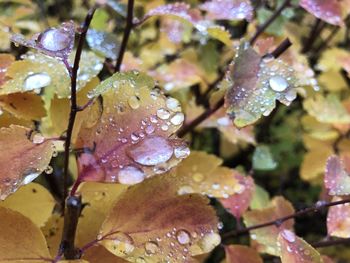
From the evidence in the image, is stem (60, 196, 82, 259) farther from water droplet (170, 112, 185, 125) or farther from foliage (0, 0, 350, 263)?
water droplet (170, 112, 185, 125)

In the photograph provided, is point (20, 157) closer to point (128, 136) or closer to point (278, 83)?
point (128, 136)

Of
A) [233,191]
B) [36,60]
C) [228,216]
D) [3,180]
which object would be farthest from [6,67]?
[228,216]

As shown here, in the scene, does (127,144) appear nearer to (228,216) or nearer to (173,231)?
(173,231)

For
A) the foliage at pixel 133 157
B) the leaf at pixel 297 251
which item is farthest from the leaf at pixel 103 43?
the leaf at pixel 297 251

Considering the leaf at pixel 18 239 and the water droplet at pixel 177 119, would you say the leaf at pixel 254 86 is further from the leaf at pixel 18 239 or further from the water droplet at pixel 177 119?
the leaf at pixel 18 239

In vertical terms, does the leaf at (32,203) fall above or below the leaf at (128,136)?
below

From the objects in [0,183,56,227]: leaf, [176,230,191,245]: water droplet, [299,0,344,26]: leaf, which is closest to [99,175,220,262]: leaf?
[176,230,191,245]: water droplet

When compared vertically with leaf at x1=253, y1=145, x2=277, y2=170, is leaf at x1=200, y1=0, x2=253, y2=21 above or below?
above
